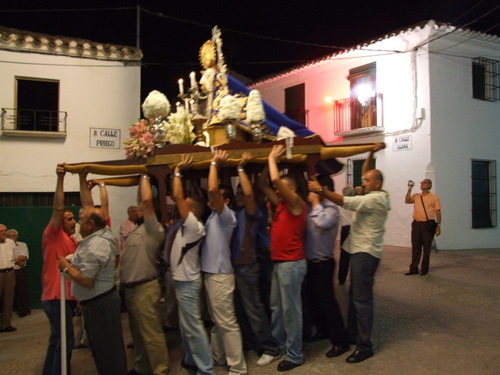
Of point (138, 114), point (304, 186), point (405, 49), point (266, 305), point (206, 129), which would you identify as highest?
point (405, 49)

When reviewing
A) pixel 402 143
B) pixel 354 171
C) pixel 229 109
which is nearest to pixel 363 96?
pixel 402 143


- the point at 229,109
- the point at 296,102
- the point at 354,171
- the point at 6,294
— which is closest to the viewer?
the point at 229,109

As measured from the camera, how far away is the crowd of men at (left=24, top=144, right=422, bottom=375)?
12.4 ft

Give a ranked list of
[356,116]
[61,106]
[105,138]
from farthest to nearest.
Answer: [356,116]
[105,138]
[61,106]

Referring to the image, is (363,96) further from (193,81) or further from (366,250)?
(366,250)

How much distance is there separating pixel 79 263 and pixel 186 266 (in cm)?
93

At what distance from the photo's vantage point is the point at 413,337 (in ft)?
16.4

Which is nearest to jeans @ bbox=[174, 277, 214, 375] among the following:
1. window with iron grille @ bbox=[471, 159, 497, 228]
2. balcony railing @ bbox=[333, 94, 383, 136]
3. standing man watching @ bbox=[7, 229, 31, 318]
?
standing man watching @ bbox=[7, 229, 31, 318]

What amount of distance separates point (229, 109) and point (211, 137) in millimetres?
404

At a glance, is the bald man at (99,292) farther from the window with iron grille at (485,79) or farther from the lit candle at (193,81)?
the window with iron grille at (485,79)

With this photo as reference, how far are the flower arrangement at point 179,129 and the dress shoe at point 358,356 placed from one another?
2753 mm

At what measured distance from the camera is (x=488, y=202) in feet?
43.4

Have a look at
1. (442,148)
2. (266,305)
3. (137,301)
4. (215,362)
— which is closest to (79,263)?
(137,301)

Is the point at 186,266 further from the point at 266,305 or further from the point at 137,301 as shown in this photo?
the point at 266,305
